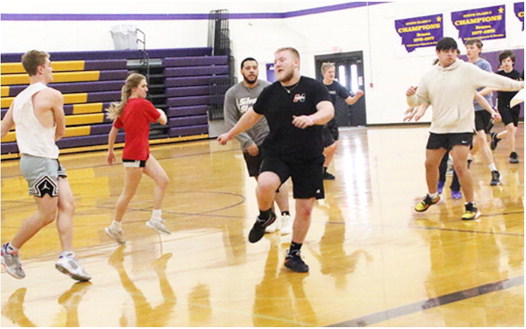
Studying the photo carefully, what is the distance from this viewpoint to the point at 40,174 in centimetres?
658

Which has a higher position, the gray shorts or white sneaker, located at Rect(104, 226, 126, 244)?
the gray shorts

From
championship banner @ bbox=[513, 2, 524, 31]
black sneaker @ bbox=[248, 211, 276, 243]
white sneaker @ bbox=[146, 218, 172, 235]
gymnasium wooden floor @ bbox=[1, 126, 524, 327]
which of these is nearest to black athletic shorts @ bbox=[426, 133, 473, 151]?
gymnasium wooden floor @ bbox=[1, 126, 524, 327]

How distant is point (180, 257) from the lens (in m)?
7.61

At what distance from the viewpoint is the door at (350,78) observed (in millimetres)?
27094

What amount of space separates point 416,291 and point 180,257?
2.59m

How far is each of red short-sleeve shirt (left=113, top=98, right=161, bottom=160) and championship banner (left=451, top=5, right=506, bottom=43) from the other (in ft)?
54.8

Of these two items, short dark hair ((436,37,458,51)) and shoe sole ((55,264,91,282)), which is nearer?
shoe sole ((55,264,91,282))

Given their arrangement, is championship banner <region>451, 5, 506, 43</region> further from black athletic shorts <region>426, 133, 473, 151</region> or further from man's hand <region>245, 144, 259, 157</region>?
man's hand <region>245, 144, 259, 157</region>

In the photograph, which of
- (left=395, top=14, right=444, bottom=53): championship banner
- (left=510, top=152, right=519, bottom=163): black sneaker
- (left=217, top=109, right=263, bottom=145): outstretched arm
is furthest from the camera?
(left=395, top=14, right=444, bottom=53): championship banner

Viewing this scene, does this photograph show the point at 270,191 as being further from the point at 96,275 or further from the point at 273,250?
the point at 96,275

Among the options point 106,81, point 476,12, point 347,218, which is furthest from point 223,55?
point 347,218

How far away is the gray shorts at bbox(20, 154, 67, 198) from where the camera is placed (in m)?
6.59

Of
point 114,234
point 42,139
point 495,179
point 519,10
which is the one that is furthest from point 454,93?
point 519,10

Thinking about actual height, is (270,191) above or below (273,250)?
above
